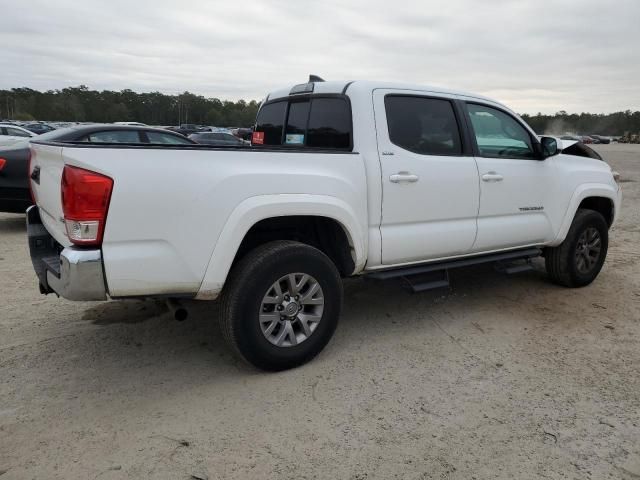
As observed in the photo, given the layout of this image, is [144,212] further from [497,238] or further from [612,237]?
[612,237]

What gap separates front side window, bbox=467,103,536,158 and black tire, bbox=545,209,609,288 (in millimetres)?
1007

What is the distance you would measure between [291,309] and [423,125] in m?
1.82

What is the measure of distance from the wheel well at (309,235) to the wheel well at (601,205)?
3.16 metres

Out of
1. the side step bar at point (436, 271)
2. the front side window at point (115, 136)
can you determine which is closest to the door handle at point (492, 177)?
the side step bar at point (436, 271)

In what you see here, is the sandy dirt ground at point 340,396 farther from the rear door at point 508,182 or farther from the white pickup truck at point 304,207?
the rear door at point 508,182

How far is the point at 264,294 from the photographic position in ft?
10.6

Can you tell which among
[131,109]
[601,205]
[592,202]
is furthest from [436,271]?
[131,109]

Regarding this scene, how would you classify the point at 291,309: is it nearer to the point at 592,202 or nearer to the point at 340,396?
the point at 340,396

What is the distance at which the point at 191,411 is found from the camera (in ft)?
9.83

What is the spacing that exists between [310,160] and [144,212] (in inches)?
44.5

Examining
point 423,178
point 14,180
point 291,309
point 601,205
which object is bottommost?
point 291,309

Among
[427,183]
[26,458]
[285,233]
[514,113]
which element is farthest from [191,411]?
[514,113]

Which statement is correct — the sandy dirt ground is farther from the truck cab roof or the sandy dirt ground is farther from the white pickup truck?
the truck cab roof

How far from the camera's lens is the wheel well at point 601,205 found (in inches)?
218
